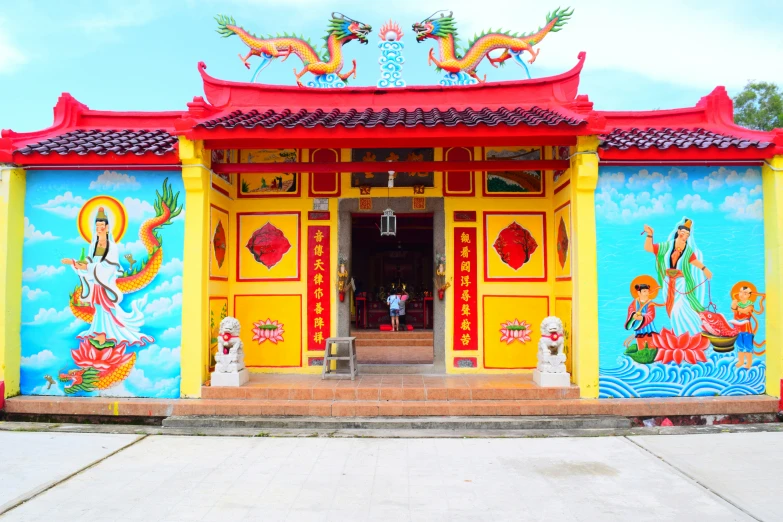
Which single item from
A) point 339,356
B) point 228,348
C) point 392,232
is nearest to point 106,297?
point 228,348

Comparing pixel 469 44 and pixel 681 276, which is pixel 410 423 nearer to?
pixel 681 276

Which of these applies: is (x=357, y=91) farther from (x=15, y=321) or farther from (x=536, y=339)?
(x=15, y=321)

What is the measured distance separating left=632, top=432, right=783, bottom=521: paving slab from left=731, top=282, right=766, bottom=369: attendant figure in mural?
1.11 metres

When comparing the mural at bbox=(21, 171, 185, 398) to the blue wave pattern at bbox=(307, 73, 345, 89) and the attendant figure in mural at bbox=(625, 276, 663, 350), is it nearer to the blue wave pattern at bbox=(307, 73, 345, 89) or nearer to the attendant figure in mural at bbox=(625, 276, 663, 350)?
the blue wave pattern at bbox=(307, 73, 345, 89)

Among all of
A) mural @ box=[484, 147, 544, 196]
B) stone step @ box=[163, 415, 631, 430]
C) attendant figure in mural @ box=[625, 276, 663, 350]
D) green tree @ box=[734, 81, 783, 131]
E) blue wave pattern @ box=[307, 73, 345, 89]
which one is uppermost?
green tree @ box=[734, 81, 783, 131]

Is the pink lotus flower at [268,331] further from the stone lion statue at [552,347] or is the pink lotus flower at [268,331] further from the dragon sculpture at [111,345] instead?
the stone lion statue at [552,347]

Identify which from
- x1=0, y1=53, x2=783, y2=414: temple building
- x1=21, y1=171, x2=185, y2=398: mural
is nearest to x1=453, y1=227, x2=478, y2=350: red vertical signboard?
x1=0, y1=53, x2=783, y2=414: temple building

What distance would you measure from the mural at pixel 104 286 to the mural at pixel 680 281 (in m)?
5.44

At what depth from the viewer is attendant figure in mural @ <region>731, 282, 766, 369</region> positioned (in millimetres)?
6762

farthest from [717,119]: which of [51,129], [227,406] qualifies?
[51,129]

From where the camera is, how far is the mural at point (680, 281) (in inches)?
265

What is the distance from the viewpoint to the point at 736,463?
494 cm

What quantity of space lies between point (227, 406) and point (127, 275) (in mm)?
2149

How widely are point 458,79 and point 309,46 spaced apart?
8.03 feet
